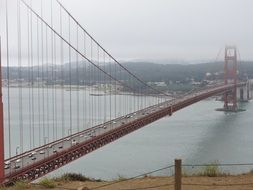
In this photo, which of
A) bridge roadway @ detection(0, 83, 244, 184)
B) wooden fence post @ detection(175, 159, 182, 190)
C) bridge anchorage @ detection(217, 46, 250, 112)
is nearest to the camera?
wooden fence post @ detection(175, 159, 182, 190)

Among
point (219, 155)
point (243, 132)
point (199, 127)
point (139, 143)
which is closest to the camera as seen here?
point (219, 155)

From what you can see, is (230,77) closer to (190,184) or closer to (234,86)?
(234,86)

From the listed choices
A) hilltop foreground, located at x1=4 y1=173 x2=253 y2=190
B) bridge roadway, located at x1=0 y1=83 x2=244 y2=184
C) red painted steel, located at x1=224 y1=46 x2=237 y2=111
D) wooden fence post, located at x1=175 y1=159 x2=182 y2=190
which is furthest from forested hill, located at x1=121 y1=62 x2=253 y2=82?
wooden fence post, located at x1=175 y1=159 x2=182 y2=190

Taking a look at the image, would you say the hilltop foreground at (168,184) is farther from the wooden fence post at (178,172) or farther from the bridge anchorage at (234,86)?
the bridge anchorage at (234,86)

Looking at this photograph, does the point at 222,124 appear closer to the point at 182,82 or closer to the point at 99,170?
the point at 99,170

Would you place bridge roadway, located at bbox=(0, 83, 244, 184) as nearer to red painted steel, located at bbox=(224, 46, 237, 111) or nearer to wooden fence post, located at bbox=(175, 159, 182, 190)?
wooden fence post, located at bbox=(175, 159, 182, 190)

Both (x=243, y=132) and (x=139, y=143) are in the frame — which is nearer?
(x=139, y=143)

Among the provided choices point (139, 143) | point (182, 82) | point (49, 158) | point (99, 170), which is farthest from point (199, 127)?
point (182, 82)

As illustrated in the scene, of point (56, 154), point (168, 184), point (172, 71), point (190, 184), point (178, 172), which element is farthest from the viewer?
point (172, 71)

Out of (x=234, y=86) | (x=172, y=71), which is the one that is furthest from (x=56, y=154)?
(x=172, y=71)
